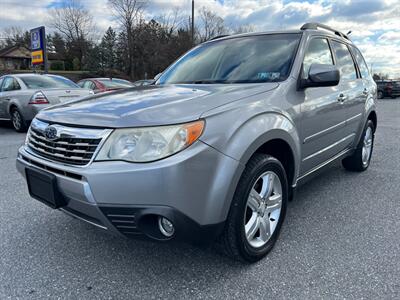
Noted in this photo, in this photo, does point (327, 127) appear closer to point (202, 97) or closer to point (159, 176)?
point (202, 97)

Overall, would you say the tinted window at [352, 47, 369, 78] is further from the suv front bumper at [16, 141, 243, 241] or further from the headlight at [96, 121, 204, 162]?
the headlight at [96, 121, 204, 162]

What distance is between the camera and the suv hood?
184 cm

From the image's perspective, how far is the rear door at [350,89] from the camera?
354cm

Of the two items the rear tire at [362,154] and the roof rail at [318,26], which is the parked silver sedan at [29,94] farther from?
the rear tire at [362,154]

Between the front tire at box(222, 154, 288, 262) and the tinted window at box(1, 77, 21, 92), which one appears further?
the tinted window at box(1, 77, 21, 92)

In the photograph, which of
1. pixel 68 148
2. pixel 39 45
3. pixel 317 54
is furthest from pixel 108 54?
pixel 68 148

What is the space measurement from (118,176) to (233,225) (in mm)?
760

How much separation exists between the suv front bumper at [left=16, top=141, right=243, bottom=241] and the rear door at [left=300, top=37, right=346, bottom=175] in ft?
3.63

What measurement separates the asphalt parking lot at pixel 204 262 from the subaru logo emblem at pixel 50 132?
0.93m

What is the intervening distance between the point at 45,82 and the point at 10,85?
3.33 feet

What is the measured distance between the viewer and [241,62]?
298cm

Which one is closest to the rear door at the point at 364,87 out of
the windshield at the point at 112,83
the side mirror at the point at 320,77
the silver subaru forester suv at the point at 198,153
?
the silver subaru forester suv at the point at 198,153

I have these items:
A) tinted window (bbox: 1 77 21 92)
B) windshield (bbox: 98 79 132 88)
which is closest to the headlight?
tinted window (bbox: 1 77 21 92)

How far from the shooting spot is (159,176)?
1.71 meters
